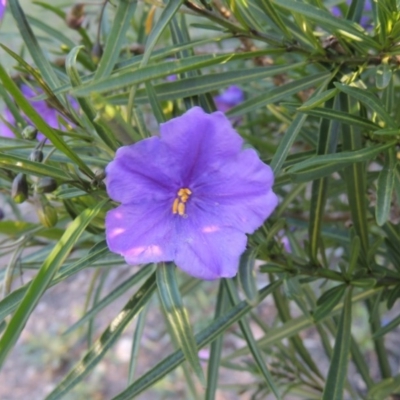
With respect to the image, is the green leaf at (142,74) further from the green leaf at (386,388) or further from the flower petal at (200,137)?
the green leaf at (386,388)

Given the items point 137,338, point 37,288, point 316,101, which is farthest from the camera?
point 137,338

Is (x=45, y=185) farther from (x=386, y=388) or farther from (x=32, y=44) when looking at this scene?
(x=386, y=388)

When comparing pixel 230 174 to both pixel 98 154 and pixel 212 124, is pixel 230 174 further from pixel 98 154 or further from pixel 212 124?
pixel 98 154

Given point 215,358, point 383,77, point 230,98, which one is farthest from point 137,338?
point 230,98

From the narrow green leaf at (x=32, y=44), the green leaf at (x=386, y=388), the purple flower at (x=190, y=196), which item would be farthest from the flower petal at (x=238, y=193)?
the green leaf at (x=386, y=388)

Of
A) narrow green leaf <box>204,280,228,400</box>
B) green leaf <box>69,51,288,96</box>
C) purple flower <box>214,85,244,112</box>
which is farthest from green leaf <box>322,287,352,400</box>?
purple flower <box>214,85,244,112</box>

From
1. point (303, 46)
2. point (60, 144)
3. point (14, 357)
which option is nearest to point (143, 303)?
point (60, 144)
